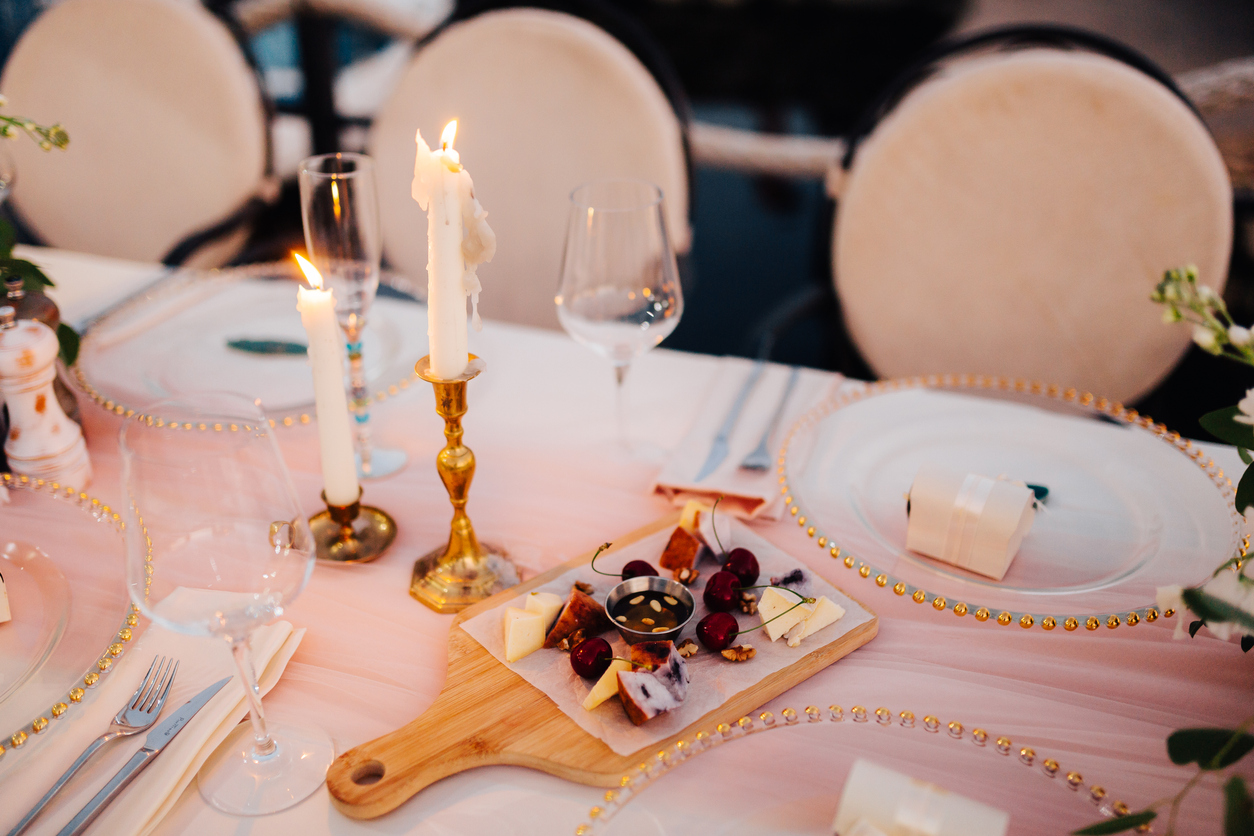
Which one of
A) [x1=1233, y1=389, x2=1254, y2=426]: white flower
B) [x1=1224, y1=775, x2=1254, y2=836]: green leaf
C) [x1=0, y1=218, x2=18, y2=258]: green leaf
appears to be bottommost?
[x1=1224, y1=775, x2=1254, y2=836]: green leaf

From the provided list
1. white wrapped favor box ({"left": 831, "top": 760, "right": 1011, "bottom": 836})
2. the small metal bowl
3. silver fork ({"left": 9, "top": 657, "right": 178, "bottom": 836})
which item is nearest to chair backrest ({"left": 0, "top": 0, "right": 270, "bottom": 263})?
silver fork ({"left": 9, "top": 657, "right": 178, "bottom": 836})

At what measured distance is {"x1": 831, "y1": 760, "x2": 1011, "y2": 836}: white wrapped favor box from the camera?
51 cm

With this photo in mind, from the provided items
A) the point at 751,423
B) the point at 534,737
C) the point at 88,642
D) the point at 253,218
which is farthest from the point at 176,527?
the point at 253,218

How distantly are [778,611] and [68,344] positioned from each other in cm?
86

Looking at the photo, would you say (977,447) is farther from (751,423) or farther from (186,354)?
(186,354)

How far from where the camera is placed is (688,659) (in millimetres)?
714

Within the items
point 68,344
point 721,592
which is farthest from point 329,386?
point 68,344

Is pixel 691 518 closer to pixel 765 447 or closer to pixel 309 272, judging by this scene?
pixel 765 447

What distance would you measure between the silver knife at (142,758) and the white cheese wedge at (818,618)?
1.49ft

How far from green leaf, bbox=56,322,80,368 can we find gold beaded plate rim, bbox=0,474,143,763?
22 cm

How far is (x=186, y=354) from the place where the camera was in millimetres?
1196

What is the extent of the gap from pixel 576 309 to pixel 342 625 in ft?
1.38

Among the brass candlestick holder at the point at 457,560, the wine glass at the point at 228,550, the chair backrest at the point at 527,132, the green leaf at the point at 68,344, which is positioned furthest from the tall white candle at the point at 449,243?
the chair backrest at the point at 527,132
